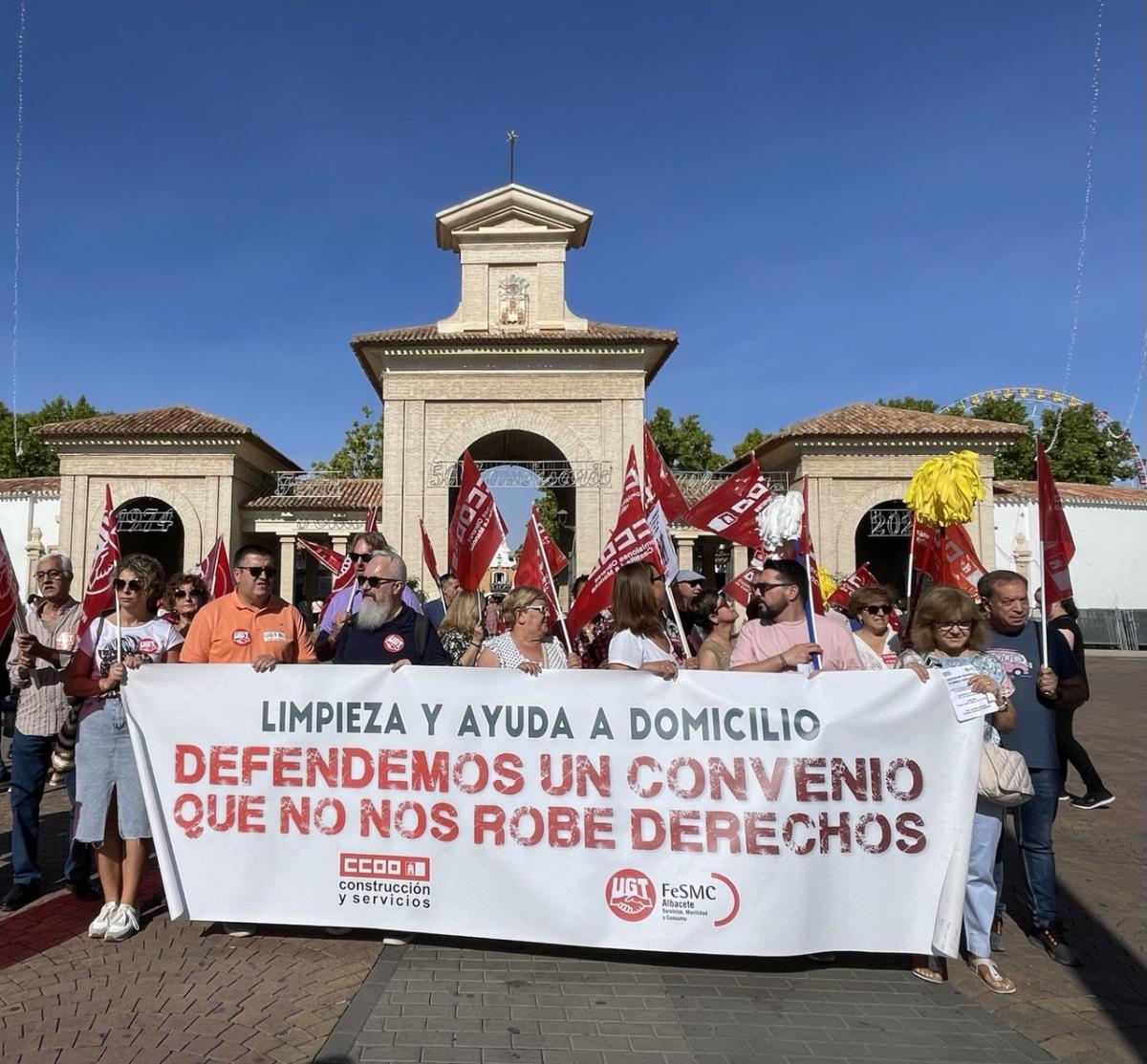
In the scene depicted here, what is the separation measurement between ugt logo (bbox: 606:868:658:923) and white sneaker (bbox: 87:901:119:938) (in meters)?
2.73

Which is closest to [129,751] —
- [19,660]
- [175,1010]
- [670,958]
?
[19,660]

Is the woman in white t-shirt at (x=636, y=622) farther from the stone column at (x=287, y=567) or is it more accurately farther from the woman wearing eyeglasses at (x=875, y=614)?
the stone column at (x=287, y=567)

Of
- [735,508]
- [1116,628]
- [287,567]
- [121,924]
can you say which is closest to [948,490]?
[735,508]

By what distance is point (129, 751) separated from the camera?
4.52 m

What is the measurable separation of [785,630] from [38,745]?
465 cm

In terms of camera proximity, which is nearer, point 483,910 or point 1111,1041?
point 1111,1041

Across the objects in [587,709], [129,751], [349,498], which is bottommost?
[129,751]

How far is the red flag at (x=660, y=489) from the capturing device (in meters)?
7.40

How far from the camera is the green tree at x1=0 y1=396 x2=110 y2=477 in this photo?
47.1 m

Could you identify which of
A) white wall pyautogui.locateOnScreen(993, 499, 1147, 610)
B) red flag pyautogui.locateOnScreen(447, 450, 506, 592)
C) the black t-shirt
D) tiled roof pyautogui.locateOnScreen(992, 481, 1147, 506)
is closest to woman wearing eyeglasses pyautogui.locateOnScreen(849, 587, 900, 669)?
the black t-shirt

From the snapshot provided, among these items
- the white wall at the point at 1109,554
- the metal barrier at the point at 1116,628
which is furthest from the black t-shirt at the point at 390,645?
the white wall at the point at 1109,554

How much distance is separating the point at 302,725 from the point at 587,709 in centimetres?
151

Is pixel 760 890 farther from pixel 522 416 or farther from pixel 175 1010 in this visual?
pixel 522 416

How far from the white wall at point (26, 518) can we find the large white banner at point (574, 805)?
32986mm
